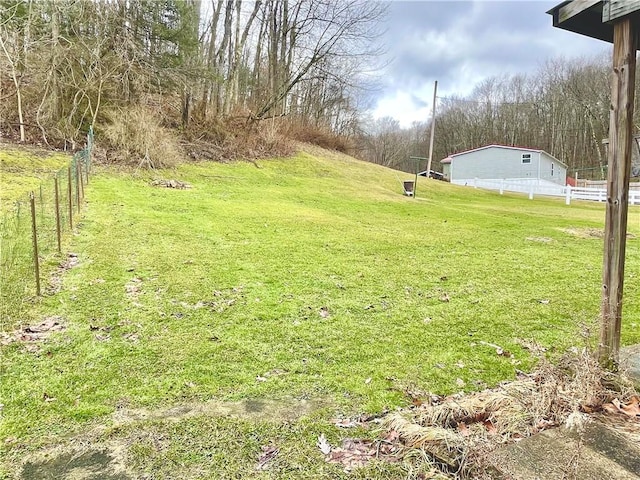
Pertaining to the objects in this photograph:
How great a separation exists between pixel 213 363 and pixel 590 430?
7.69 ft

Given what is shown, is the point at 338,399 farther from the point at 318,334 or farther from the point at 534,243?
the point at 534,243

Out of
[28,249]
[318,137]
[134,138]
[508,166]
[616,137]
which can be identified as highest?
[318,137]

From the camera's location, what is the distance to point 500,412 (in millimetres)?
2297

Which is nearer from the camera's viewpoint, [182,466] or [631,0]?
[182,466]

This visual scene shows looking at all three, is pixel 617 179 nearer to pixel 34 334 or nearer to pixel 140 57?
pixel 34 334

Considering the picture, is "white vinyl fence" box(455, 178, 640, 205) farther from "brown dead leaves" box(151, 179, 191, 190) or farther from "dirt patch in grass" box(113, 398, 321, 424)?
"dirt patch in grass" box(113, 398, 321, 424)

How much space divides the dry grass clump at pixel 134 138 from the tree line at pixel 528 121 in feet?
80.0

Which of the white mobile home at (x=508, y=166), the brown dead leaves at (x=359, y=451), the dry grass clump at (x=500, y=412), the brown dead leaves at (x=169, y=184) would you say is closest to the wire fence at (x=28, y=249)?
the brown dead leaves at (x=359, y=451)

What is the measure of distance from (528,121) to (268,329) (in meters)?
47.6

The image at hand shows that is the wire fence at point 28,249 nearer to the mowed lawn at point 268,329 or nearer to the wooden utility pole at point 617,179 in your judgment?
the mowed lawn at point 268,329

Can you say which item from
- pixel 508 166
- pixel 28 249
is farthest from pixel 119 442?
pixel 508 166

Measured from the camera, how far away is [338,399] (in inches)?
103

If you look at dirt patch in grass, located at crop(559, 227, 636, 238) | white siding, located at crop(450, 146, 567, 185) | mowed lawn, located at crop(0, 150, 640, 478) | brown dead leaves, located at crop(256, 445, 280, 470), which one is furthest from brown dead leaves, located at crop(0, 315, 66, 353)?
white siding, located at crop(450, 146, 567, 185)

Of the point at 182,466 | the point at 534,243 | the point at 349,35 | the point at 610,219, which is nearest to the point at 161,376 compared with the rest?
the point at 182,466
